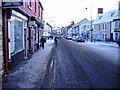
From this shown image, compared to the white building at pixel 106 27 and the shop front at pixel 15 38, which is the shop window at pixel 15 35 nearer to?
the shop front at pixel 15 38

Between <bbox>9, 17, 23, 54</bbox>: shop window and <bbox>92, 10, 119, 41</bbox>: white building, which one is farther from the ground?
<bbox>92, 10, 119, 41</bbox>: white building

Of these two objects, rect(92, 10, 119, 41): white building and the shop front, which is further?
rect(92, 10, 119, 41): white building

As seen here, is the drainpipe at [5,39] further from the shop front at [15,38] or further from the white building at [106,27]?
the white building at [106,27]

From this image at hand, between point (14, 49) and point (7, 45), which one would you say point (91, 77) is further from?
point (14, 49)

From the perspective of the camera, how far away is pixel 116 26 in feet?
140

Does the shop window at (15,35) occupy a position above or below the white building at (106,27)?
below

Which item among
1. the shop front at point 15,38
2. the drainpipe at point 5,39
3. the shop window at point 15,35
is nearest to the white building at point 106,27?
the shop window at point 15,35

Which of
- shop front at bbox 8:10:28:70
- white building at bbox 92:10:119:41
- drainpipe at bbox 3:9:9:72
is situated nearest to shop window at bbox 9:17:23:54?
shop front at bbox 8:10:28:70

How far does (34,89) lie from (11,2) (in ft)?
13.5

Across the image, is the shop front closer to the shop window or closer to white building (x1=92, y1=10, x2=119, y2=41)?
the shop window

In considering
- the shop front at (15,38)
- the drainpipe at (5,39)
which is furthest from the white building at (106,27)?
the drainpipe at (5,39)

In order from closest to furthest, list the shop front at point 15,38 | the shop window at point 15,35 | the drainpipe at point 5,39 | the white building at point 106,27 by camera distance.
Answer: the drainpipe at point 5,39 → the shop front at point 15,38 → the shop window at point 15,35 → the white building at point 106,27

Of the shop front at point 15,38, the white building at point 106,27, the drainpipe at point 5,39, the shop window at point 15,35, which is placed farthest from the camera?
the white building at point 106,27

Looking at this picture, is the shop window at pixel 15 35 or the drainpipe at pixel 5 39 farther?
the shop window at pixel 15 35
